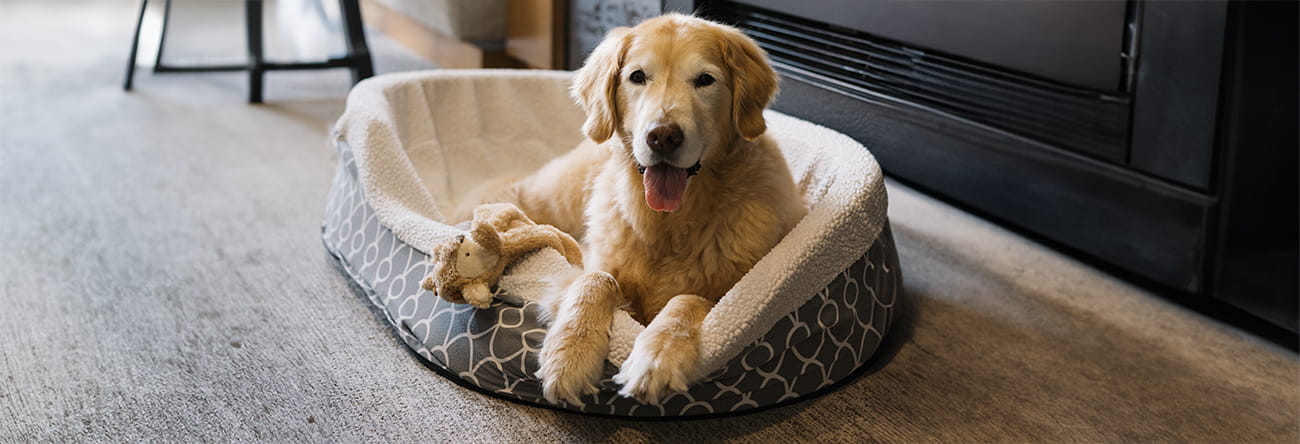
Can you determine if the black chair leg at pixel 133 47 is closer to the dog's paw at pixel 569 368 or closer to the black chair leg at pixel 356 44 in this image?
the black chair leg at pixel 356 44

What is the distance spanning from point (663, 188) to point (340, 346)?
701 mm

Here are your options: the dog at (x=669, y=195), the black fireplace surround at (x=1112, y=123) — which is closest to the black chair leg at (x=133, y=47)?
the black fireplace surround at (x=1112, y=123)

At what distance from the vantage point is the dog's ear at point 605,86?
5.93 ft

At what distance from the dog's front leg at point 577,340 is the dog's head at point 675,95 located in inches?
6.8

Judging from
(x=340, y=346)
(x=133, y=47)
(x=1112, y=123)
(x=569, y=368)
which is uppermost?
(x=1112, y=123)

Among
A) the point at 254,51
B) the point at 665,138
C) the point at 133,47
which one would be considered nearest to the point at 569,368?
the point at 665,138

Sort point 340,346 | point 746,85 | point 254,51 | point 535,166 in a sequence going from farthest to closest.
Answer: point 254,51
point 535,166
point 340,346
point 746,85

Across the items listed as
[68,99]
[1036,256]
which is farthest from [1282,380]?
[68,99]

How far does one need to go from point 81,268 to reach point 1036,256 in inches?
83.0

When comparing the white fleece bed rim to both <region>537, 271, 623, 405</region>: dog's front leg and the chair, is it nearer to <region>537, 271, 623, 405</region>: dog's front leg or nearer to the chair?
<region>537, 271, 623, 405</region>: dog's front leg

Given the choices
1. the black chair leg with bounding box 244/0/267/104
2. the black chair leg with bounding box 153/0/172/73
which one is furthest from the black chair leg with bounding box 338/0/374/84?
the black chair leg with bounding box 153/0/172/73

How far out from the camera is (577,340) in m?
1.63

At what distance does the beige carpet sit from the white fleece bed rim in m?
0.20

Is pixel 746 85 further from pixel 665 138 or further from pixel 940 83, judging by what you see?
pixel 940 83
